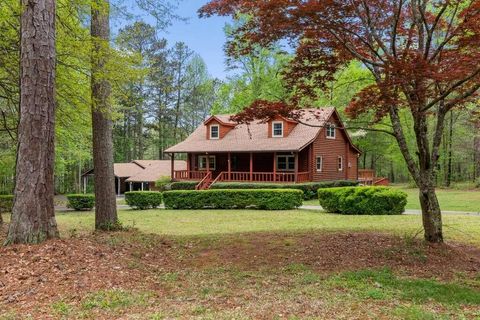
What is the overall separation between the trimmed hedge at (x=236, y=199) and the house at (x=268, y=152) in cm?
560

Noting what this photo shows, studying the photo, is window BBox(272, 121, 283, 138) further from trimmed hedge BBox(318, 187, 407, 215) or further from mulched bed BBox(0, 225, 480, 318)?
mulched bed BBox(0, 225, 480, 318)

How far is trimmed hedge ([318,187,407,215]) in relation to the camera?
14.9m

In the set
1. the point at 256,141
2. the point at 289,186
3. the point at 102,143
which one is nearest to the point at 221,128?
the point at 256,141

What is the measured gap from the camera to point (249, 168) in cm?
2762

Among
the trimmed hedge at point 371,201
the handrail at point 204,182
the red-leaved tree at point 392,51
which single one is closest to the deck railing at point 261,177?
the handrail at point 204,182

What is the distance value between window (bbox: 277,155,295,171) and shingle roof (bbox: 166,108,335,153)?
55.1 inches

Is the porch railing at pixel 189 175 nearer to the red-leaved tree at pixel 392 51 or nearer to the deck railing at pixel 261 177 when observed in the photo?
the deck railing at pixel 261 177

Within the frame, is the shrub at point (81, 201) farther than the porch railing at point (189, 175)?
No

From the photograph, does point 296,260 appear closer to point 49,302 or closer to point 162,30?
point 49,302

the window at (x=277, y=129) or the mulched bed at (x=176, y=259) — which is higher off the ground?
the window at (x=277, y=129)

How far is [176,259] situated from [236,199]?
1286 cm

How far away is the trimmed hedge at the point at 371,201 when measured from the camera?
14875 millimetres

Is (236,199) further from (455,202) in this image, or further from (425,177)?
(425,177)

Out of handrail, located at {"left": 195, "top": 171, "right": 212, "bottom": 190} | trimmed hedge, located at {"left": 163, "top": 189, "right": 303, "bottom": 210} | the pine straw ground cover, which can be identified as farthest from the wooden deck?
the pine straw ground cover
